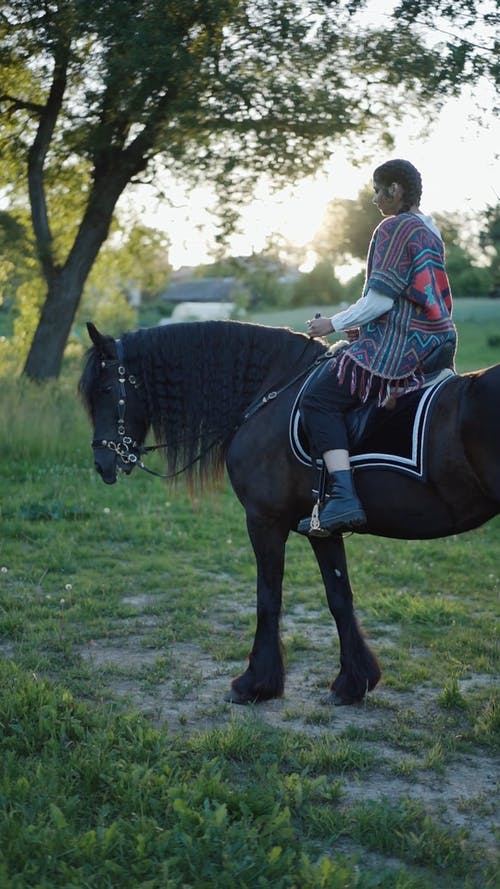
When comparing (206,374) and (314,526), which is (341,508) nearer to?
(314,526)

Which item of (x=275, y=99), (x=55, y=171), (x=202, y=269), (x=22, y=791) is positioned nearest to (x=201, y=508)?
(x=275, y=99)

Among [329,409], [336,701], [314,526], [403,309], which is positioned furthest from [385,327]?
[336,701]

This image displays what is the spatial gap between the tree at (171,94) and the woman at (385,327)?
3.19 meters

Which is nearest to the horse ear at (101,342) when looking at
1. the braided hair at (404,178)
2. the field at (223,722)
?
the field at (223,722)

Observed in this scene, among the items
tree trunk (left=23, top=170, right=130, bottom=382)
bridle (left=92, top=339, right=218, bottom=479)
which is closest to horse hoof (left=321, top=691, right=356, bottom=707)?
bridle (left=92, top=339, right=218, bottom=479)

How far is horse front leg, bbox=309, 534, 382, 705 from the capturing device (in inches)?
202

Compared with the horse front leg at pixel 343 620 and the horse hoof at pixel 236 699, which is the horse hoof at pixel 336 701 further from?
the horse hoof at pixel 236 699

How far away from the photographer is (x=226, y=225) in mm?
16391

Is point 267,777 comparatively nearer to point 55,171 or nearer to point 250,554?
point 250,554

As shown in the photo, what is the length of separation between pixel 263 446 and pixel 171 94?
26.7ft

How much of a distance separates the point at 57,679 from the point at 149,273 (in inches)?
604

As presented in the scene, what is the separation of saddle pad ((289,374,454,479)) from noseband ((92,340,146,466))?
1.28 metres

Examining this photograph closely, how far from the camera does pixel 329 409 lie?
467 centimetres

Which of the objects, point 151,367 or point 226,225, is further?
point 226,225
